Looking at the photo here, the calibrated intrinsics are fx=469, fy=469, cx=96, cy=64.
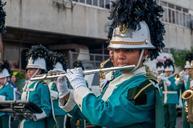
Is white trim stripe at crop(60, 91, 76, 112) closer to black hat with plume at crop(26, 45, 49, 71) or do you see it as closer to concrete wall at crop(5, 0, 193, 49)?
black hat with plume at crop(26, 45, 49, 71)

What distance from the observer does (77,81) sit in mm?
3430

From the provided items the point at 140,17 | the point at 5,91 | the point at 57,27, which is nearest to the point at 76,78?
the point at 140,17

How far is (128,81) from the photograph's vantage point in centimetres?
344

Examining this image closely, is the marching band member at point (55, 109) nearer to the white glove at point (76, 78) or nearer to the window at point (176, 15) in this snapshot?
the white glove at point (76, 78)

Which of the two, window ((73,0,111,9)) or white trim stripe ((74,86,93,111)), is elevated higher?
window ((73,0,111,9))

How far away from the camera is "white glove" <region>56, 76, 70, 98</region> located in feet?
12.6

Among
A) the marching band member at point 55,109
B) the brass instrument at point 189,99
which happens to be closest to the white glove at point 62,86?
the brass instrument at point 189,99

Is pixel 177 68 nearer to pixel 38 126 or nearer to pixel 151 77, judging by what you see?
pixel 38 126

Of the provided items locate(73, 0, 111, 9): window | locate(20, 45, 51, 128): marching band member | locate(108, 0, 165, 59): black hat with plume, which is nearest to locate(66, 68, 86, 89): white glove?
locate(108, 0, 165, 59): black hat with plume

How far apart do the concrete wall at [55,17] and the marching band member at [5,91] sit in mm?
8073

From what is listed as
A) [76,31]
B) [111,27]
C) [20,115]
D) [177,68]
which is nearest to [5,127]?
[20,115]

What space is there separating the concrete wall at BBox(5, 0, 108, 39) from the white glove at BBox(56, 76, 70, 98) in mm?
13639

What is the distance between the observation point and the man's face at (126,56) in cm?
350

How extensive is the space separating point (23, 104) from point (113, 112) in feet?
3.10
